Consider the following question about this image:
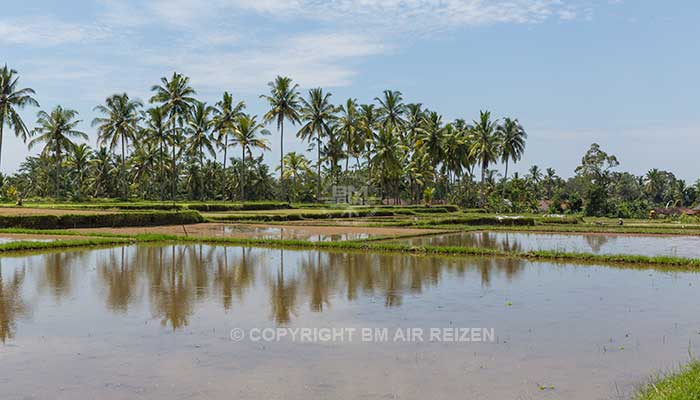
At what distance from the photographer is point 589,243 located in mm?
22188

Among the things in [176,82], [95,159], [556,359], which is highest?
[176,82]

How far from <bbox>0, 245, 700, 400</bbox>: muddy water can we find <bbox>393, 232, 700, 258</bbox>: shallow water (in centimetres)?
530

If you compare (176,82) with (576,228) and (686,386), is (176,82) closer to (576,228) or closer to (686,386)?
(576,228)

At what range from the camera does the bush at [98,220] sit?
2333 cm

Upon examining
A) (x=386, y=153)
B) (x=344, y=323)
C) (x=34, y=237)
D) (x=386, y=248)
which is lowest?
(x=344, y=323)

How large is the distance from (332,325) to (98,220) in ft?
66.2

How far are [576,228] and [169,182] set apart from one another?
145 ft

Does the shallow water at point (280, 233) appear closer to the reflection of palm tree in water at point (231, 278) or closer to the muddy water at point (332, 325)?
the reflection of palm tree in water at point (231, 278)

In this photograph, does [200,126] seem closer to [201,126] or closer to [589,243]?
[201,126]

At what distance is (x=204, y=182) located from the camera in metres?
62.3

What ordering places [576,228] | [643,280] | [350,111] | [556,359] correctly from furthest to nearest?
[350,111] → [576,228] → [643,280] → [556,359]

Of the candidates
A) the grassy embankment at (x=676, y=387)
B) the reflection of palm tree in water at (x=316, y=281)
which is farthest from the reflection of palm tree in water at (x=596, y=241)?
the grassy embankment at (x=676, y=387)

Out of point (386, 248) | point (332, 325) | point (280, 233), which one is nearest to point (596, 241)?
point (386, 248)

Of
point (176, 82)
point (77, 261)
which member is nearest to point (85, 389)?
point (77, 261)
